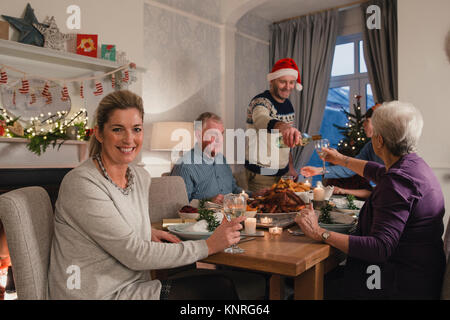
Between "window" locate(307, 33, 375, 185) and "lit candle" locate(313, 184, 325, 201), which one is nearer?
"lit candle" locate(313, 184, 325, 201)

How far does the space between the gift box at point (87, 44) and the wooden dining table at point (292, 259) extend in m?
3.00

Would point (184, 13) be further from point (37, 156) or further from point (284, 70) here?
point (37, 156)

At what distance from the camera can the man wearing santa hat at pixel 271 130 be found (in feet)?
11.9

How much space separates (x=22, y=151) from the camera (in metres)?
3.40

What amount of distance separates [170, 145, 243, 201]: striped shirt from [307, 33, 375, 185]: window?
3006 mm

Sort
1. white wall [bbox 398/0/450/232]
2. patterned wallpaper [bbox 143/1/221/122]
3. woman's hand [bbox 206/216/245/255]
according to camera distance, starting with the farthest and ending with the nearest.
Answer: 1. patterned wallpaper [bbox 143/1/221/122]
2. white wall [bbox 398/0/450/232]
3. woman's hand [bbox 206/216/245/255]

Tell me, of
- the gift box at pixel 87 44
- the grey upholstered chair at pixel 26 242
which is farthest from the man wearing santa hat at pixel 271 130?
the grey upholstered chair at pixel 26 242

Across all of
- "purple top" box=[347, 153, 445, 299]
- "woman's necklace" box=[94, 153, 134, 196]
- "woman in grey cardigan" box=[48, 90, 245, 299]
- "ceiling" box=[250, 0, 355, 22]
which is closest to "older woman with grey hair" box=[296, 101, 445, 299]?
"purple top" box=[347, 153, 445, 299]

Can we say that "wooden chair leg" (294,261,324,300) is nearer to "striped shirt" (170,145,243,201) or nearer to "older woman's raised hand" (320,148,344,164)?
"older woman's raised hand" (320,148,344,164)

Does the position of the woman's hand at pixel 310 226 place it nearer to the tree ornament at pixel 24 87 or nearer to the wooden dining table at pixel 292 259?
the wooden dining table at pixel 292 259

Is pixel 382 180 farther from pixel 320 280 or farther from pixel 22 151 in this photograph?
pixel 22 151

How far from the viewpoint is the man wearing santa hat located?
363cm

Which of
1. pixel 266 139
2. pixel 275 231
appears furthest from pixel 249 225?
pixel 266 139
